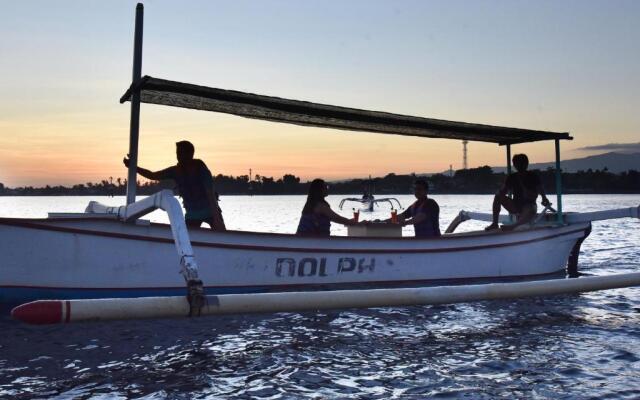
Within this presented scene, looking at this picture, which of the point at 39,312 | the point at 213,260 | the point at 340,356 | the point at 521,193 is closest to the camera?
the point at 39,312

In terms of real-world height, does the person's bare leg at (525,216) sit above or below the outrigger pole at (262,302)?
above

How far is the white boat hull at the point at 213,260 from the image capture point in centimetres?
738

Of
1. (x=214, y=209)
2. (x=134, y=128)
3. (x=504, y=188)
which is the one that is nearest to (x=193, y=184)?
(x=214, y=209)

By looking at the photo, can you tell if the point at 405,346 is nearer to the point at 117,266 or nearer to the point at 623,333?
the point at 623,333

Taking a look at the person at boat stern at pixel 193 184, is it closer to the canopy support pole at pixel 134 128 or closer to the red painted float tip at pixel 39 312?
the canopy support pole at pixel 134 128

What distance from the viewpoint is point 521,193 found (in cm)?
1230

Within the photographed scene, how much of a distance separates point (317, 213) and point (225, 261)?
6.83ft

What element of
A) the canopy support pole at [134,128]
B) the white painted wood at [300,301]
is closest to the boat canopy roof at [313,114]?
the canopy support pole at [134,128]

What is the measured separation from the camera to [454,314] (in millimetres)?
9258

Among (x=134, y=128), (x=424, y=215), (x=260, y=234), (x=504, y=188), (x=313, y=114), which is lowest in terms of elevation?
(x=260, y=234)

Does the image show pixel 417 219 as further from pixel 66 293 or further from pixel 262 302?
pixel 262 302

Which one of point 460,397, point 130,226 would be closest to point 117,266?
point 130,226

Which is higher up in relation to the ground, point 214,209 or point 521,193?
point 521,193

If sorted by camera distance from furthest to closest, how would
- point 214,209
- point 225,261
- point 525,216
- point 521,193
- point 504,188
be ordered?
point 504,188 < point 521,193 < point 525,216 < point 214,209 < point 225,261
